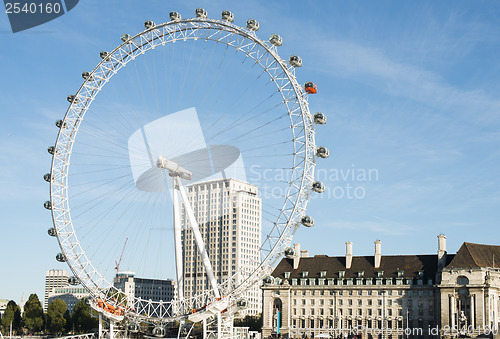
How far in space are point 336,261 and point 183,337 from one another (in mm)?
49610

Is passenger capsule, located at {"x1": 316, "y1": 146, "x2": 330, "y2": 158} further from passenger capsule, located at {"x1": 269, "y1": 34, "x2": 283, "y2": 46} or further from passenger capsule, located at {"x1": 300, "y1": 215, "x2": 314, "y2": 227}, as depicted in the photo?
passenger capsule, located at {"x1": 269, "y1": 34, "x2": 283, "y2": 46}

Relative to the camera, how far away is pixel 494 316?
111 m

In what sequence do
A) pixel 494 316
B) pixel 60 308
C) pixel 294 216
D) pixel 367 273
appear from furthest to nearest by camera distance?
pixel 60 308, pixel 367 273, pixel 494 316, pixel 294 216

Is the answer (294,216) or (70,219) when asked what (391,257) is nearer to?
(294,216)

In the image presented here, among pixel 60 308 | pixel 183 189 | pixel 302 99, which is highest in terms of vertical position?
pixel 302 99

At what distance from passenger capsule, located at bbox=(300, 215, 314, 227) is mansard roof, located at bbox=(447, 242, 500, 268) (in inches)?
1897

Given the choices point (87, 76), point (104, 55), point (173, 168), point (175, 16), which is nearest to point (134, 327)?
point (173, 168)

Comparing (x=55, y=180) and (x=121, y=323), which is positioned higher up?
(x=55, y=180)

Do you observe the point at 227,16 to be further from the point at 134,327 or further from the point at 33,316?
the point at 33,316

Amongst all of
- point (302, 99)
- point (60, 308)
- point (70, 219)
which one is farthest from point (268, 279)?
point (60, 308)

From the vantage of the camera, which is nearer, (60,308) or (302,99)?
(302,99)

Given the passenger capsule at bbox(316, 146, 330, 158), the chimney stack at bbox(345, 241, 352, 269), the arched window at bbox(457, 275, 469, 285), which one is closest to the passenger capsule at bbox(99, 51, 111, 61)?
the passenger capsule at bbox(316, 146, 330, 158)

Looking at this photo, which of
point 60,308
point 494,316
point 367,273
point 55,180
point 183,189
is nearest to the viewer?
point 183,189

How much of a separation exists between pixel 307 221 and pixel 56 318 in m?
93.6
